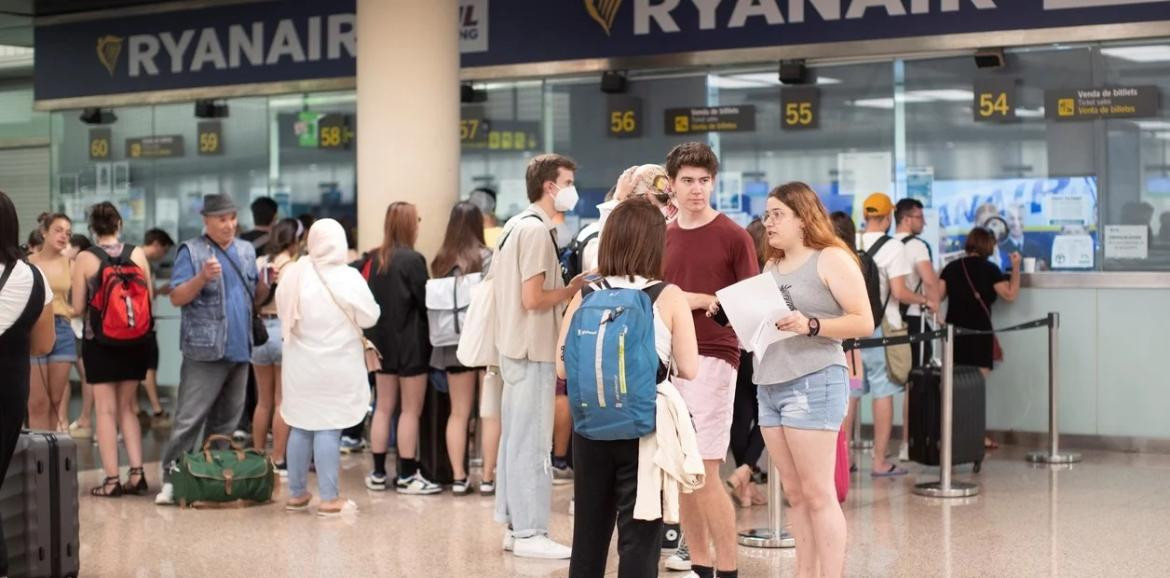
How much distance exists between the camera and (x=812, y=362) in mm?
5461

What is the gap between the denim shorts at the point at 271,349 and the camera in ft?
33.1

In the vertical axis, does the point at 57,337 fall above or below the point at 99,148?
below

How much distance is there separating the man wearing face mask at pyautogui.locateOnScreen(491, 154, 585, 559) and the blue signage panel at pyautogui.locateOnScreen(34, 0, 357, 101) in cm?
697

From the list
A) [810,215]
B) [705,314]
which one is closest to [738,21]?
[705,314]

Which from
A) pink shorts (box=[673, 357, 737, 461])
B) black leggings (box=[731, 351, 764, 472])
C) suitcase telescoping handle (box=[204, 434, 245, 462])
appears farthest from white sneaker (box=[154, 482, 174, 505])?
pink shorts (box=[673, 357, 737, 461])

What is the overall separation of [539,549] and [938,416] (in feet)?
10.8

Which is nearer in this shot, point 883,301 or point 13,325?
point 13,325

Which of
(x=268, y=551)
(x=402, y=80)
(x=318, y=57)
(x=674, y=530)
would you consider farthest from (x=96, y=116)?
(x=674, y=530)

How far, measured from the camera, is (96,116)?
15.6 meters

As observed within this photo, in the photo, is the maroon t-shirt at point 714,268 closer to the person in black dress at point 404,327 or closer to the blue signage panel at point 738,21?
the person in black dress at point 404,327

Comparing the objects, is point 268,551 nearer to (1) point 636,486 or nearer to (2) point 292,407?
(2) point 292,407

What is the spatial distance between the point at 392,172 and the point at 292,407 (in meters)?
2.42

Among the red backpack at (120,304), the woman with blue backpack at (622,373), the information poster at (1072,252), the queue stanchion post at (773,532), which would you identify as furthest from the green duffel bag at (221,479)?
the information poster at (1072,252)

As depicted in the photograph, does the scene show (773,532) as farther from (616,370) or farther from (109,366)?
(109,366)
